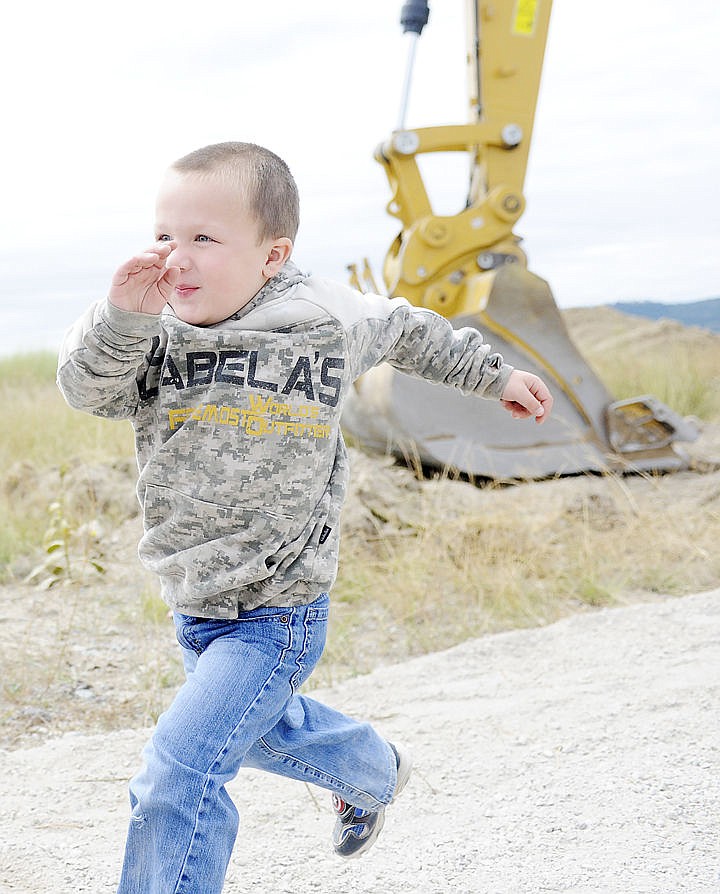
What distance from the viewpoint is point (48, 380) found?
A: 12406 mm

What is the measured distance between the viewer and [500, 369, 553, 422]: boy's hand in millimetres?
2217

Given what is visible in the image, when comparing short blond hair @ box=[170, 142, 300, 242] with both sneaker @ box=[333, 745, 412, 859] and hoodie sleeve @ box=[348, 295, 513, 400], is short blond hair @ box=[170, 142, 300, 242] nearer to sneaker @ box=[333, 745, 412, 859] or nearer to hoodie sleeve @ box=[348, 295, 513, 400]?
hoodie sleeve @ box=[348, 295, 513, 400]

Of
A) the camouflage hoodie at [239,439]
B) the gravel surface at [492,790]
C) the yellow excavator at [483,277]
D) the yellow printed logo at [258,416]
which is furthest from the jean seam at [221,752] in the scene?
the yellow excavator at [483,277]

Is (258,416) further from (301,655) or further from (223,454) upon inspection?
(301,655)

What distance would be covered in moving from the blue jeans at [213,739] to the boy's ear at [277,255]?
589 millimetres

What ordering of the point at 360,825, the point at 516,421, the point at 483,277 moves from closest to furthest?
the point at 360,825 < the point at 483,277 < the point at 516,421

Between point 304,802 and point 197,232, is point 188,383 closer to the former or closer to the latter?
point 197,232

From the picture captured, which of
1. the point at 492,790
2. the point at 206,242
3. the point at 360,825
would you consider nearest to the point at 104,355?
the point at 206,242

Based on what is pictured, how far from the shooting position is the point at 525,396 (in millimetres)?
2219

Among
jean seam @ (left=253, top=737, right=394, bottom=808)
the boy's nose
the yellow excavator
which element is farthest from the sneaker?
the yellow excavator

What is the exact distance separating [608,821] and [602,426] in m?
4.59

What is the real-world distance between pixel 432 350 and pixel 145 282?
69cm

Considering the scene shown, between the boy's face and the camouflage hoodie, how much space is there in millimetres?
41

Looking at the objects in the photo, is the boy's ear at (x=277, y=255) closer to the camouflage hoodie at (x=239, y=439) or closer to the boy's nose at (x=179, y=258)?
the camouflage hoodie at (x=239, y=439)
